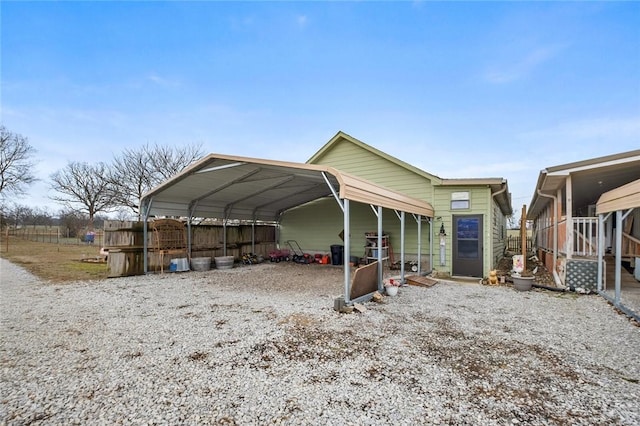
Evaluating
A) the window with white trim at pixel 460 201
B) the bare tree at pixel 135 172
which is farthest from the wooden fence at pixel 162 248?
the bare tree at pixel 135 172

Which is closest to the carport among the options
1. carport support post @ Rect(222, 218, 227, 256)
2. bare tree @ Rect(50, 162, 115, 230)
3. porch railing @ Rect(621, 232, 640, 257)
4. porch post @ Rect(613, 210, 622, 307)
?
carport support post @ Rect(222, 218, 227, 256)

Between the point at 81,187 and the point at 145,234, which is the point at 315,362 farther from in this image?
the point at 81,187

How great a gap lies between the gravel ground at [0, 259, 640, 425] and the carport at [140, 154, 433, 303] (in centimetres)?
160

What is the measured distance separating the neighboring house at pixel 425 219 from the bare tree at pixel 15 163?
2788 centimetres

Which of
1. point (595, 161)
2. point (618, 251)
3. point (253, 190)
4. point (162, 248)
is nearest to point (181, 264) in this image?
point (162, 248)

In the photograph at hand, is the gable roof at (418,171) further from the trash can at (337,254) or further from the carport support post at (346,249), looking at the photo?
the carport support post at (346,249)

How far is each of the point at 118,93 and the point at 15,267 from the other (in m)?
7.31

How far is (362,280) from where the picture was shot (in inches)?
227

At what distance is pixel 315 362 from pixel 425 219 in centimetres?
736

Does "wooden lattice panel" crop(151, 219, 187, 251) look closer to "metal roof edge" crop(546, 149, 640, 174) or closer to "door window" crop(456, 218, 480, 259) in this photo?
"door window" crop(456, 218, 480, 259)

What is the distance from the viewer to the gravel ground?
237cm

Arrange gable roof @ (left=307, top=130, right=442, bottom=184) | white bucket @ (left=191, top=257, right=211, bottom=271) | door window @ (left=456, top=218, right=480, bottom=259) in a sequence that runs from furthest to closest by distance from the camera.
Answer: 1. white bucket @ (left=191, top=257, right=211, bottom=271)
2. gable roof @ (left=307, top=130, right=442, bottom=184)
3. door window @ (left=456, top=218, right=480, bottom=259)

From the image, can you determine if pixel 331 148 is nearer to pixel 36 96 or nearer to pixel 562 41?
pixel 562 41

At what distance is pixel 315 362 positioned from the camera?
325 centimetres
